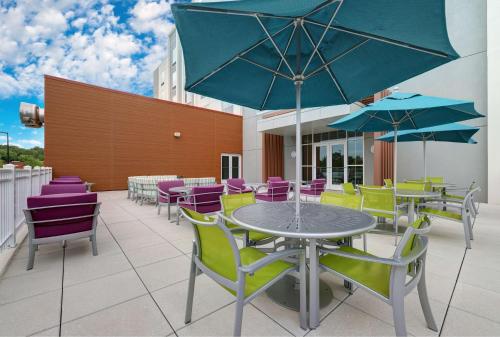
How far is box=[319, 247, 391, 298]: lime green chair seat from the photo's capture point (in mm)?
1417

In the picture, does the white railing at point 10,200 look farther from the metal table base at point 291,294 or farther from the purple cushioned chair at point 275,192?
the purple cushioned chair at point 275,192

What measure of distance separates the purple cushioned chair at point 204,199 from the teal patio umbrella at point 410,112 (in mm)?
2868

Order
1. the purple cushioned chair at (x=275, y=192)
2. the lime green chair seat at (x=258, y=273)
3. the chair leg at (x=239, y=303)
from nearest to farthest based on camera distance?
1. the chair leg at (x=239, y=303)
2. the lime green chair seat at (x=258, y=273)
3. the purple cushioned chair at (x=275, y=192)

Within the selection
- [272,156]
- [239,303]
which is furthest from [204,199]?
[272,156]

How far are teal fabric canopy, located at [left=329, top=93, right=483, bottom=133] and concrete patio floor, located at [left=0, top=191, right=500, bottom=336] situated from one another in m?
2.13

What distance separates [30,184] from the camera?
4.53m

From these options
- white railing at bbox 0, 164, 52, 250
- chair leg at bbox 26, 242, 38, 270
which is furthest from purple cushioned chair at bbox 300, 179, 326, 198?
white railing at bbox 0, 164, 52, 250

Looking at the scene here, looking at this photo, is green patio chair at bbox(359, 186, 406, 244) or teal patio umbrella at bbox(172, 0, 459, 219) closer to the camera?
teal patio umbrella at bbox(172, 0, 459, 219)

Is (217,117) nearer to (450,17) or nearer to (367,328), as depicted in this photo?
(450,17)

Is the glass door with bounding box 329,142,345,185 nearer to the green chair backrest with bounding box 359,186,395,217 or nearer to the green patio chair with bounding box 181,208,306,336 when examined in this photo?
the green chair backrest with bounding box 359,186,395,217

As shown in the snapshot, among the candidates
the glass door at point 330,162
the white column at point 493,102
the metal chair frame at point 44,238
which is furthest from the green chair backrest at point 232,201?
the glass door at point 330,162

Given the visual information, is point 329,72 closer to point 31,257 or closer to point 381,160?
point 31,257

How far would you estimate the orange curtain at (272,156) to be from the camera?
11.8 meters

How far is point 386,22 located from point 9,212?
199 inches
